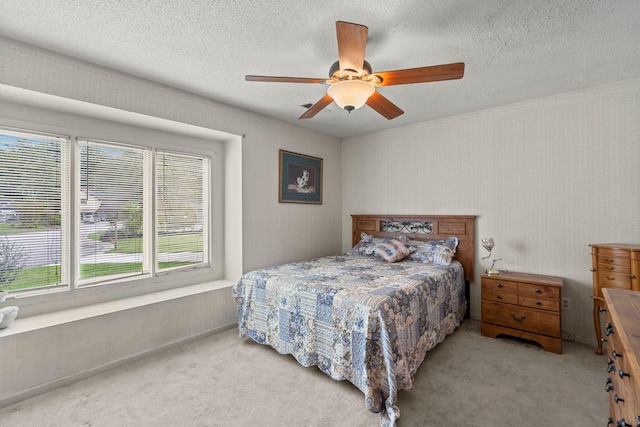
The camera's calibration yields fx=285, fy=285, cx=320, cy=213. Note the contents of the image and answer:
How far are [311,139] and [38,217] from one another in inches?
125

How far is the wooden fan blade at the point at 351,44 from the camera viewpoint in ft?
4.89

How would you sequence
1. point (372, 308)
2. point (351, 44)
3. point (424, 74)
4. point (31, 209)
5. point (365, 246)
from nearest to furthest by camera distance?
point (351, 44) < point (424, 74) < point (372, 308) < point (31, 209) < point (365, 246)

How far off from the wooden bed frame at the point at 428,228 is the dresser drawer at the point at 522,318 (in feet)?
1.76

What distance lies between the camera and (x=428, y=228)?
3.88 metres

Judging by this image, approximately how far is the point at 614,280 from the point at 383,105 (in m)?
2.41

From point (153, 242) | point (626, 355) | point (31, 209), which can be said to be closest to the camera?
point (626, 355)

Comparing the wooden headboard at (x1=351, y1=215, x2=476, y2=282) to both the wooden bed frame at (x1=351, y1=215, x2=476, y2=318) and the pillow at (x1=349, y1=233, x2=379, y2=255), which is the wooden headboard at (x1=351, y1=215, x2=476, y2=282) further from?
the pillow at (x1=349, y1=233, x2=379, y2=255)

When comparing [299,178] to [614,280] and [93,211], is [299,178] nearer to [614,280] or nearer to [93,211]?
[93,211]

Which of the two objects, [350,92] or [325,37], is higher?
[325,37]

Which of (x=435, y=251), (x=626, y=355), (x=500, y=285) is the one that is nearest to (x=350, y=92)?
(x=626, y=355)

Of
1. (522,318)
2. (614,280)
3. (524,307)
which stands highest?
(614,280)

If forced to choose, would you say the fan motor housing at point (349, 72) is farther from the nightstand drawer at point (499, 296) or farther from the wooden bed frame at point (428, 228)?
the nightstand drawer at point (499, 296)

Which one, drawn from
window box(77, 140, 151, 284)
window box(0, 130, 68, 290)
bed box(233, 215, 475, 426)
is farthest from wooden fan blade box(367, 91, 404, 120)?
window box(0, 130, 68, 290)

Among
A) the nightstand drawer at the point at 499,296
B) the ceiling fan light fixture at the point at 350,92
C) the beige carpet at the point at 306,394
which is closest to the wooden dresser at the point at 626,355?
the beige carpet at the point at 306,394
